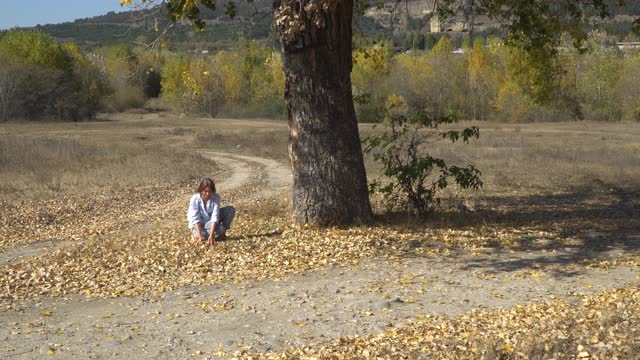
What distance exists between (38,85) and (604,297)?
187ft

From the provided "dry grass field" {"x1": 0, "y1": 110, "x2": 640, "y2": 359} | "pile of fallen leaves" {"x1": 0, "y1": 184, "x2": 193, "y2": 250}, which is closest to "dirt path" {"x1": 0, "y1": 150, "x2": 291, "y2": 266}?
"dry grass field" {"x1": 0, "y1": 110, "x2": 640, "y2": 359}

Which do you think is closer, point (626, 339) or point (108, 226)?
point (626, 339)

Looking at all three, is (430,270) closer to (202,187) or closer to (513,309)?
(513,309)

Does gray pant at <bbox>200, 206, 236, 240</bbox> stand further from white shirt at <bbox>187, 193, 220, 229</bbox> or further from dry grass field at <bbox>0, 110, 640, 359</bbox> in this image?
dry grass field at <bbox>0, 110, 640, 359</bbox>

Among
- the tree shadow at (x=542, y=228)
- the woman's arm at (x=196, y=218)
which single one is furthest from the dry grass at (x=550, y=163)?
the woman's arm at (x=196, y=218)

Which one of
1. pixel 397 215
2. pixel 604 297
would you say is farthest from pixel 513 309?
pixel 397 215

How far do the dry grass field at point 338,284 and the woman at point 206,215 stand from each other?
0.87 ft

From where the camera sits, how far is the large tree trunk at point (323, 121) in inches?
422

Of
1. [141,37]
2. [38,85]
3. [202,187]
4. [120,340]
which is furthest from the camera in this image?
[38,85]

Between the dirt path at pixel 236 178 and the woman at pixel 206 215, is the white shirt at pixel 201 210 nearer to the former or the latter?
the woman at pixel 206 215

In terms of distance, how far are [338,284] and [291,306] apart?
829mm

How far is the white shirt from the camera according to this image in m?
10.5

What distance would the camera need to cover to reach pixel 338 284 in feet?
28.0

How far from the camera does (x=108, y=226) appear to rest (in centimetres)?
1470
